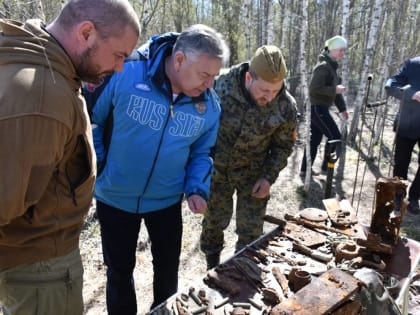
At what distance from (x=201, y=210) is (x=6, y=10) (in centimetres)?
405

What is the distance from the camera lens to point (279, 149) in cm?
299

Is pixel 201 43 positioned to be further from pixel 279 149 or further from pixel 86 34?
pixel 279 149

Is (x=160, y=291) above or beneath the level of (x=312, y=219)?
beneath

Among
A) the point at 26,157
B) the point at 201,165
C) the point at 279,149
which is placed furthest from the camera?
the point at 279,149

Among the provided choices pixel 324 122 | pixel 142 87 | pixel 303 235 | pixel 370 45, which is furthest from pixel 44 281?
pixel 370 45

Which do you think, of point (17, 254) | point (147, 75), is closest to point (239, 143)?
point (147, 75)

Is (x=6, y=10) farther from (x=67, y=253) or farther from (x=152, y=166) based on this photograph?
(x=67, y=253)

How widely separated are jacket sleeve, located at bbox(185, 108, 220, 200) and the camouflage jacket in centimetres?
41

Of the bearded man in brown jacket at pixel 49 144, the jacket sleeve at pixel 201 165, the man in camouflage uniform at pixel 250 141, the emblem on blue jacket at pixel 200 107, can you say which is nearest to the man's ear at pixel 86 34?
the bearded man in brown jacket at pixel 49 144

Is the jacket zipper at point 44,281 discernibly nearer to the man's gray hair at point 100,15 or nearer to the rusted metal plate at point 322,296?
the rusted metal plate at point 322,296

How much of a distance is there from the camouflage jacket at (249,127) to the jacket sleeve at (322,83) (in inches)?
114

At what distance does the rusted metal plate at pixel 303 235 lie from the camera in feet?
8.03

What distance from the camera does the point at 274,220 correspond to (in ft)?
8.48

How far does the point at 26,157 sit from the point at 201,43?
1.12 metres
